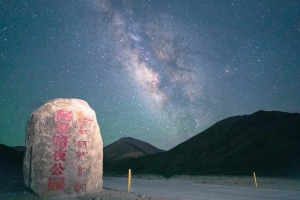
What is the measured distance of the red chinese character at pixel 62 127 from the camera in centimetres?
1209

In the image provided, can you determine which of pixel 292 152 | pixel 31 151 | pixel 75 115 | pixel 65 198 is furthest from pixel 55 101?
pixel 292 152

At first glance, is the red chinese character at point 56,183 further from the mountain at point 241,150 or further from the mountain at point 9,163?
the mountain at point 9,163

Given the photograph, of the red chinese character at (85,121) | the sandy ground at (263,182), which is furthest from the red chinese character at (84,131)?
the sandy ground at (263,182)

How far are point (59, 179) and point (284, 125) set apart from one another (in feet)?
205

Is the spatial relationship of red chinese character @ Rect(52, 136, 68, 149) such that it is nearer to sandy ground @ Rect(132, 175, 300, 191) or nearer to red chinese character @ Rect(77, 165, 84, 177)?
red chinese character @ Rect(77, 165, 84, 177)

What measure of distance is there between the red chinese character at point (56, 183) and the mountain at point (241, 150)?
3604 cm

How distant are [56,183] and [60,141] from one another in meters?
1.78

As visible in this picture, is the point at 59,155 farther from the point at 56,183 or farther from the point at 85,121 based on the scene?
the point at 85,121

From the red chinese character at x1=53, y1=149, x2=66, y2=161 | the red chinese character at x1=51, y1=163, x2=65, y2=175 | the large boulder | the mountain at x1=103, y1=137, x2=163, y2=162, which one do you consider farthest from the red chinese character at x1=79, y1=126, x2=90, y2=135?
the mountain at x1=103, y1=137, x2=163, y2=162

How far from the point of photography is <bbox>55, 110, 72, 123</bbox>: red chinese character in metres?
12.2

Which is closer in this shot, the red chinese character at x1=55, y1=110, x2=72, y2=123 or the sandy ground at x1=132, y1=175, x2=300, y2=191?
the red chinese character at x1=55, y1=110, x2=72, y2=123

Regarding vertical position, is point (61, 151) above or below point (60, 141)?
below

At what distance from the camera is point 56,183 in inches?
462

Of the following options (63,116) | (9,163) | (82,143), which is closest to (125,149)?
(9,163)
